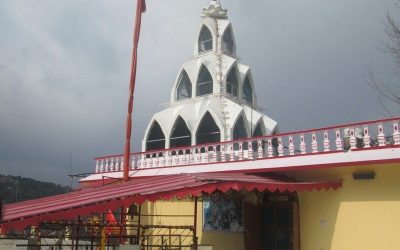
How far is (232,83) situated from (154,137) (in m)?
4.51

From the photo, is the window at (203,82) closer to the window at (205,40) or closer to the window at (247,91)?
the window at (205,40)

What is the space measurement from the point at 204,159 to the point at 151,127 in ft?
24.8

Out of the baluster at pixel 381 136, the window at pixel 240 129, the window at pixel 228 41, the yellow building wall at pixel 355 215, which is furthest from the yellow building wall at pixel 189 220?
the window at pixel 228 41

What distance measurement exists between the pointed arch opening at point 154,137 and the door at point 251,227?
914 cm

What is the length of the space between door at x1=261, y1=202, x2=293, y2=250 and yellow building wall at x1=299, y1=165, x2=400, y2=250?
1.68 ft

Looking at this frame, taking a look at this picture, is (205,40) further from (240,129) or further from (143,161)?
(143,161)

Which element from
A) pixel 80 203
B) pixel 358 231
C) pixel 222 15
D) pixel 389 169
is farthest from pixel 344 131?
pixel 222 15

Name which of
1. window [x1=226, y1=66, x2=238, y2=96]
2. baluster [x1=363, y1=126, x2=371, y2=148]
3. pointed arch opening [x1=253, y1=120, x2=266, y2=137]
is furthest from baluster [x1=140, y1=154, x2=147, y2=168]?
baluster [x1=363, y1=126, x2=371, y2=148]

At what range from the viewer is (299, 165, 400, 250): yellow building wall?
347 inches

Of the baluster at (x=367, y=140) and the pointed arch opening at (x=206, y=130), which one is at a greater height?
the pointed arch opening at (x=206, y=130)

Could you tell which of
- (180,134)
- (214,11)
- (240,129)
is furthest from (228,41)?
(180,134)

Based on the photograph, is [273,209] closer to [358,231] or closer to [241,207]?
[241,207]

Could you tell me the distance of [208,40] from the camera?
69.6 ft

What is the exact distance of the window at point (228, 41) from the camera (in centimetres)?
2123
